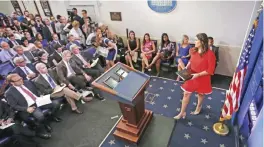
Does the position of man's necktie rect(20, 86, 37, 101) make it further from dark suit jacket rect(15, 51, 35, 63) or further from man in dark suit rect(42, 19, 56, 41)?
man in dark suit rect(42, 19, 56, 41)

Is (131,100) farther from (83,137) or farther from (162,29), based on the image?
(162,29)

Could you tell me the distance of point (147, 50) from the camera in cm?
510

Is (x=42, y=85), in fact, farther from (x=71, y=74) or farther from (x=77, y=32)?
(x=77, y=32)

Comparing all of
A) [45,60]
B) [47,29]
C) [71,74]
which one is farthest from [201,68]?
[47,29]

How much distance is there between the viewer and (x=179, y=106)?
3.80 m

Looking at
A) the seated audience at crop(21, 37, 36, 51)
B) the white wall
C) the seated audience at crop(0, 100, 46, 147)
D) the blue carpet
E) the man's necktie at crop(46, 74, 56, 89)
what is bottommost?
the blue carpet

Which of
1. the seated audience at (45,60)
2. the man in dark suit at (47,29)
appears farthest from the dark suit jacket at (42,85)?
the man in dark suit at (47,29)

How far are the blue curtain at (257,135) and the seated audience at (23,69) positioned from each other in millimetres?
4010

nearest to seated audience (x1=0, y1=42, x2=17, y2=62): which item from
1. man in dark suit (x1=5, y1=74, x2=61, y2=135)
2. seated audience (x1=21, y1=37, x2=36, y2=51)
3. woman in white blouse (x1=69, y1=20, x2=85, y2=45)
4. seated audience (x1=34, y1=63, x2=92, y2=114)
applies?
seated audience (x1=21, y1=37, x2=36, y2=51)

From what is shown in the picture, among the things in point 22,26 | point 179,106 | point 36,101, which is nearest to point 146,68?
point 179,106

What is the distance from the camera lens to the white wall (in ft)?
13.8

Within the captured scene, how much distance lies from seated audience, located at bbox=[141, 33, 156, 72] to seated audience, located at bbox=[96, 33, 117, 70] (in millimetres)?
829

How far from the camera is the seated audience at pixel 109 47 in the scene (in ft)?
16.4

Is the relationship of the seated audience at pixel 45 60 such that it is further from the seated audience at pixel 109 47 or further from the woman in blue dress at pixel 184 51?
the woman in blue dress at pixel 184 51
